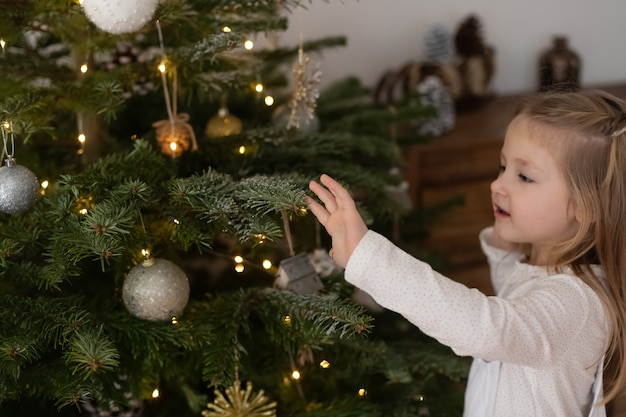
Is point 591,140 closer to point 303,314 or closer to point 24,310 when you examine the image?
point 303,314

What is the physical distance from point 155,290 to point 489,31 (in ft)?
5.42

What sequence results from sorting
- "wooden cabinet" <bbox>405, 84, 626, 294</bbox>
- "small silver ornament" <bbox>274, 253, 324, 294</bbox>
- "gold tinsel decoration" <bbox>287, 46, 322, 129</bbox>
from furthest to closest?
1. "wooden cabinet" <bbox>405, 84, 626, 294</bbox>
2. "gold tinsel decoration" <bbox>287, 46, 322, 129</bbox>
3. "small silver ornament" <bbox>274, 253, 324, 294</bbox>

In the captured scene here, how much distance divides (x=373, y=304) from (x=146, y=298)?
65 cm

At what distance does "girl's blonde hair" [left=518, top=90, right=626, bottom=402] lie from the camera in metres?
0.82

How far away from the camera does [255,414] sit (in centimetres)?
79

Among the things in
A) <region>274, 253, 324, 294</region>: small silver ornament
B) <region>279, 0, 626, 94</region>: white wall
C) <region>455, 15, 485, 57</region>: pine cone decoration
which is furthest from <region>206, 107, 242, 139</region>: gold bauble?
<region>455, 15, 485, 57</region>: pine cone decoration

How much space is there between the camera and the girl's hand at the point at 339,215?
2.34 feet

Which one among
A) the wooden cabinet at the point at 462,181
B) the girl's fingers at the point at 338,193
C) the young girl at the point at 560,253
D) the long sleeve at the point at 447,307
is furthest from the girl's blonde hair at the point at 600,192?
the wooden cabinet at the point at 462,181

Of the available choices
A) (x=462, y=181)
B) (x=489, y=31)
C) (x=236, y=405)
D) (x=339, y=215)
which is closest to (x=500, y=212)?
(x=339, y=215)

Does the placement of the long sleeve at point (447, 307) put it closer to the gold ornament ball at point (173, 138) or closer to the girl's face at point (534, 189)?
the girl's face at point (534, 189)

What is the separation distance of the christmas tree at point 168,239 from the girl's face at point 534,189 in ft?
0.56

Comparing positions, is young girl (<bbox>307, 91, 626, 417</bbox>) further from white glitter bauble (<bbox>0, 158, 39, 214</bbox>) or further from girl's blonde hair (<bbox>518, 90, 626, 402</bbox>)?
white glitter bauble (<bbox>0, 158, 39, 214</bbox>)

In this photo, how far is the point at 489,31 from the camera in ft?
6.94

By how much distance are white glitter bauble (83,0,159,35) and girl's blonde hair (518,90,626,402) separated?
457 millimetres
